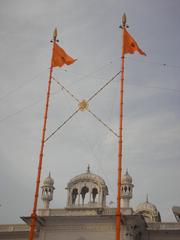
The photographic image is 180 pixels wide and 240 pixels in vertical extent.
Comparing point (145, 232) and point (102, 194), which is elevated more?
point (102, 194)

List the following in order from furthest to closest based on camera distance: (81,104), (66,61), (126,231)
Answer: (126,231), (66,61), (81,104)

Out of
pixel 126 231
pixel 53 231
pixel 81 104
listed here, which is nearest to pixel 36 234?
pixel 53 231

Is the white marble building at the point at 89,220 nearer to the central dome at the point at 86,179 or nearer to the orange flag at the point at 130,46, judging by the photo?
the central dome at the point at 86,179

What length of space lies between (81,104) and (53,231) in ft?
41.4

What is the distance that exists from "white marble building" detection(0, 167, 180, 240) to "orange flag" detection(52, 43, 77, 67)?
11860mm

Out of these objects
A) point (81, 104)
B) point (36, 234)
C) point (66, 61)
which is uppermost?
point (66, 61)

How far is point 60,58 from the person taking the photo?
2958 centimetres

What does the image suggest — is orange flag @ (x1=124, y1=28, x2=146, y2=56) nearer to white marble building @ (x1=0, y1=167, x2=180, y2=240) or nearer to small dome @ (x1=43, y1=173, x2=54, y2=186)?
white marble building @ (x1=0, y1=167, x2=180, y2=240)

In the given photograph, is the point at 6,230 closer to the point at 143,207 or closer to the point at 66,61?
the point at 143,207

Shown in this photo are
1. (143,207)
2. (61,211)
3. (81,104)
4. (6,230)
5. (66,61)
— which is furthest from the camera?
(143,207)

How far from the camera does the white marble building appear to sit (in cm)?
3378

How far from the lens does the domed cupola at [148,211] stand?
44750 millimetres

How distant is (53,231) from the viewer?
3478cm

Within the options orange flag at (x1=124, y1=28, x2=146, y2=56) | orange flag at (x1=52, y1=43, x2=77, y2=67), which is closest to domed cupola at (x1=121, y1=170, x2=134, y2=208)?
orange flag at (x1=52, y1=43, x2=77, y2=67)
